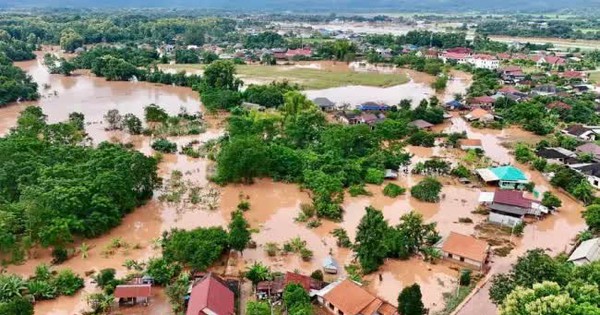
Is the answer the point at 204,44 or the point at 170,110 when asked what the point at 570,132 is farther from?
the point at 204,44

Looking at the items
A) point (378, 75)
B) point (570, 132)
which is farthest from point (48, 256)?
point (378, 75)

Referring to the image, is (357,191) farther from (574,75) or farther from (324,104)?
(574,75)

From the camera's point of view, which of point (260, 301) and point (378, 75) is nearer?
point (260, 301)

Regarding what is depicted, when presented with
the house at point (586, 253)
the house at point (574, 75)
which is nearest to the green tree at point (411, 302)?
the house at point (586, 253)

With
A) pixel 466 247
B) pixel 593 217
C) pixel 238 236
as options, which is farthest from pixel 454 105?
pixel 238 236

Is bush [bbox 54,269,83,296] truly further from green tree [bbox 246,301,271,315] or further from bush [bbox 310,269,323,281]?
bush [bbox 310,269,323,281]

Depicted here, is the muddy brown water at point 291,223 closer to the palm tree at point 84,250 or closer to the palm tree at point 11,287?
the palm tree at point 84,250
